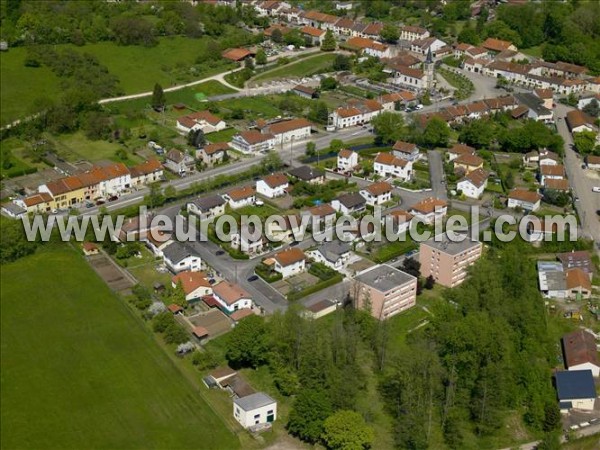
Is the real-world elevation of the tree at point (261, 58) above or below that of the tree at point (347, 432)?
below

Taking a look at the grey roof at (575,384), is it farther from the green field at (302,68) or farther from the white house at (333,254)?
the green field at (302,68)

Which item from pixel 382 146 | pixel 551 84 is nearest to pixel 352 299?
pixel 382 146

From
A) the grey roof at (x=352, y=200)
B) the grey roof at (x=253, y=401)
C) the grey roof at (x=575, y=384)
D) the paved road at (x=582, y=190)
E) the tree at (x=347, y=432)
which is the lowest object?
the paved road at (x=582, y=190)

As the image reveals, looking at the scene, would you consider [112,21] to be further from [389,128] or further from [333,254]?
[333,254]

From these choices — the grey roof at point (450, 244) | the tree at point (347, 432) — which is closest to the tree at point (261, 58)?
the grey roof at point (450, 244)

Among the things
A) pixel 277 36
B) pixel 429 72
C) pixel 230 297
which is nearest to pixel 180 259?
pixel 230 297

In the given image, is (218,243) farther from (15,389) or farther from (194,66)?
(194,66)
